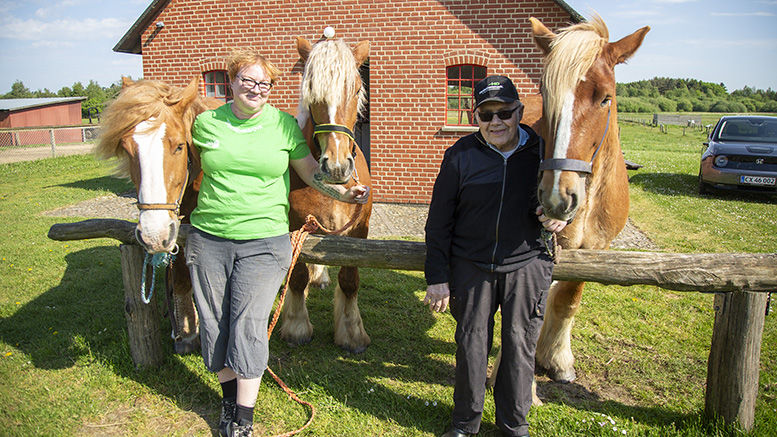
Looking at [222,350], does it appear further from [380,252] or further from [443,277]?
[443,277]

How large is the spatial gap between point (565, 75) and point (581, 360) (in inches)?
98.1

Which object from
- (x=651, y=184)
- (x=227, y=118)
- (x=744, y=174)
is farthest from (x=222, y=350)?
(x=651, y=184)

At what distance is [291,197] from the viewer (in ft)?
10.9

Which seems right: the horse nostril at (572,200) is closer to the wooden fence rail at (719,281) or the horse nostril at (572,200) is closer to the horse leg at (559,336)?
the wooden fence rail at (719,281)

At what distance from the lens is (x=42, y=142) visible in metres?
25.3

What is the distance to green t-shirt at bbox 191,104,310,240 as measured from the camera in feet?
7.89

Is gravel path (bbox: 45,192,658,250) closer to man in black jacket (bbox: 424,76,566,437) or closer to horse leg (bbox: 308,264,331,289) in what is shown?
horse leg (bbox: 308,264,331,289)

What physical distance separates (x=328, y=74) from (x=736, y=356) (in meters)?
2.89

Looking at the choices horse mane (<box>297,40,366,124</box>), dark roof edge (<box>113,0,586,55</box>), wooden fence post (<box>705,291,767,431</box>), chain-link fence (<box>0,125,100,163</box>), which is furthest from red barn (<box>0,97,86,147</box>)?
wooden fence post (<box>705,291,767,431</box>)

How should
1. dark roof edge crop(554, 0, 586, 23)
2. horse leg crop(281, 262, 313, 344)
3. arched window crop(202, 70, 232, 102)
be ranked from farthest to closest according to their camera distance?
arched window crop(202, 70, 232, 102) → dark roof edge crop(554, 0, 586, 23) → horse leg crop(281, 262, 313, 344)

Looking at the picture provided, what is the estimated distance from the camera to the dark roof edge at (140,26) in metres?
9.13

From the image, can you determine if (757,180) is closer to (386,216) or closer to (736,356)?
(386,216)

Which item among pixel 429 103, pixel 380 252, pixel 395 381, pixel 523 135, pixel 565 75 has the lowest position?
pixel 395 381

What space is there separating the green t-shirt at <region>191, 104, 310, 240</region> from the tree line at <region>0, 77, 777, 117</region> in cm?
5490
